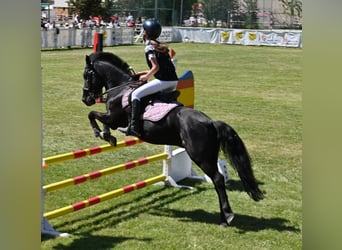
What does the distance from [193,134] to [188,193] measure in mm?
1567

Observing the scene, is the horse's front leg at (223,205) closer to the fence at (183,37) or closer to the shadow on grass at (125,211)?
the shadow on grass at (125,211)

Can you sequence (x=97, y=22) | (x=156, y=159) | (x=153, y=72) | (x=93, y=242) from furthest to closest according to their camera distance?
(x=97, y=22) → (x=156, y=159) → (x=153, y=72) → (x=93, y=242)

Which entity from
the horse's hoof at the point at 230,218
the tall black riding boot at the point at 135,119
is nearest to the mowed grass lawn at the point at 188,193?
the horse's hoof at the point at 230,218

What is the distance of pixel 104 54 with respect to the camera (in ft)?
22.0

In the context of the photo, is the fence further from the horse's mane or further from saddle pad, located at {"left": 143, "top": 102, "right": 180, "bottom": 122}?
saddle pad, located at {"left": 143, "top": 102, "right": 180, "bottom": 122}

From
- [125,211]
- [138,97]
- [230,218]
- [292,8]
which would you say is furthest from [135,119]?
[292,8]

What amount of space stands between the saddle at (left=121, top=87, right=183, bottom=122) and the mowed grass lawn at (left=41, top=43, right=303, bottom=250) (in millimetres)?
1091

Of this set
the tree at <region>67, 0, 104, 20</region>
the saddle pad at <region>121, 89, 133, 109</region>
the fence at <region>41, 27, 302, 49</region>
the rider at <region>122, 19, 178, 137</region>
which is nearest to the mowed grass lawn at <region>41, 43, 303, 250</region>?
the rider at <region>122, 19, 178, 137</region>

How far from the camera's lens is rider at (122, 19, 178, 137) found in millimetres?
5969

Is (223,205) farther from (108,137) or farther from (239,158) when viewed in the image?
(108,137)

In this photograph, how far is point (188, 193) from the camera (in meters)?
7.14

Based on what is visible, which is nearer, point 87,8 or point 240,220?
point 240,220
